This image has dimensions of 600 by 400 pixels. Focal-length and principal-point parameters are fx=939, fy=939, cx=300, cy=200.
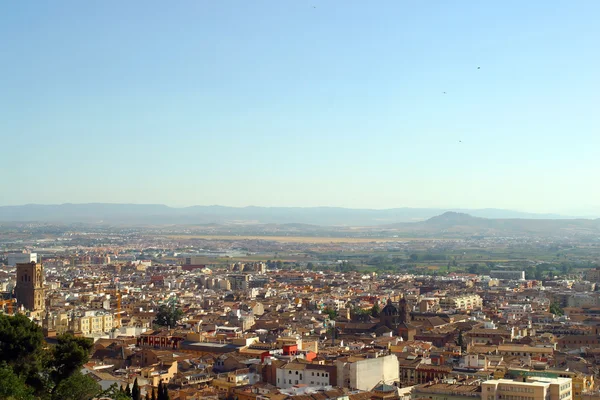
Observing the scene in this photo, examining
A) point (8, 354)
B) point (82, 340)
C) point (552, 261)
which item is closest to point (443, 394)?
point (82, 340)

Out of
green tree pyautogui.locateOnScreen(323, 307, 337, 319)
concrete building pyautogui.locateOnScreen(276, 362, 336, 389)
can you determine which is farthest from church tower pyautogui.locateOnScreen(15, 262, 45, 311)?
concrete building pyautogui.locateOnScreen(276, 362, 336, 389)

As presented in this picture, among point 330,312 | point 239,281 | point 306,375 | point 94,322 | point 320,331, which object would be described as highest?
→ point 306,375

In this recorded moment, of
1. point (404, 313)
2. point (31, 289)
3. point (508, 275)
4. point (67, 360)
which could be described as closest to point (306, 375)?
point (67, 360)

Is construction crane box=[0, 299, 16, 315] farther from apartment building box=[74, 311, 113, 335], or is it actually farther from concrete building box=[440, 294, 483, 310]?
concrete building box=[440, 294, 483, 310]

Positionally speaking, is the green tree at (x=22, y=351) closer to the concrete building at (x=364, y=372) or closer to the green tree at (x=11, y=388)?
the green tree at (x=11, y=388)

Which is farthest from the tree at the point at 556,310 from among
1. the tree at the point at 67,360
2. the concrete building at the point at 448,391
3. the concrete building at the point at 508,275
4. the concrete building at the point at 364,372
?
the tree at the point at 67,360

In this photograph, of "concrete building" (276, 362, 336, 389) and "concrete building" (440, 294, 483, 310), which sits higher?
"concrete building" (276, 362, 336, 389)

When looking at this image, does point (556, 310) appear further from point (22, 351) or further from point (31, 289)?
point (22, 351)
